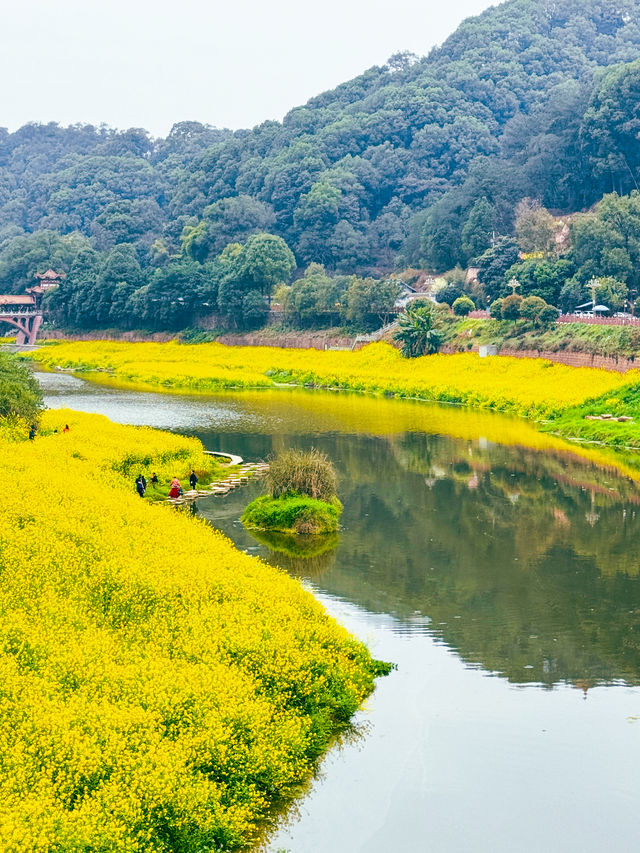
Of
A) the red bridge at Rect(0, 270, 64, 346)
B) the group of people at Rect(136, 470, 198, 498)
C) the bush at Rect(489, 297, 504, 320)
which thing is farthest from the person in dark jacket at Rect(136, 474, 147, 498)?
the red bridge at Rect(0, 270, 64, 346)

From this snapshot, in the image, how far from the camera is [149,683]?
13.4 meters

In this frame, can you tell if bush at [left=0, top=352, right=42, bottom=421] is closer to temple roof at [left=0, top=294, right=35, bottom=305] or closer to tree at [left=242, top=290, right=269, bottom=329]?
tree at [left=242, top=290, right=269, bottom=329]

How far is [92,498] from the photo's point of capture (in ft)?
76.6

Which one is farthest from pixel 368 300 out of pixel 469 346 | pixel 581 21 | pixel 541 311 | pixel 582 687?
pixel 581 21

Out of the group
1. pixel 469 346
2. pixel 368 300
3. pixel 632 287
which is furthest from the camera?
pixel 368 300

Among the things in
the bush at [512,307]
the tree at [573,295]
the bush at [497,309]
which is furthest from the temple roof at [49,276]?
the tree at [573,295]

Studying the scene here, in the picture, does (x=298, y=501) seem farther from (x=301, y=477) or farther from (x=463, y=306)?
(x=463, y=306)

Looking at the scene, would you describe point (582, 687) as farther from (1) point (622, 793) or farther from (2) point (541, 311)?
(2) point (541, 311)

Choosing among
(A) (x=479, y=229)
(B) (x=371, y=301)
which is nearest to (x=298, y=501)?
(B) (x=371, y=301)

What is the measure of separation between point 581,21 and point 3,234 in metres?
101

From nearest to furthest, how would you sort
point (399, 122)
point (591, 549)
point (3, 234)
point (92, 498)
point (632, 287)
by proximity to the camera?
point (92, 498) < point (591, 549) < point (632, 287) < point (399, 122) < point (3, 234)

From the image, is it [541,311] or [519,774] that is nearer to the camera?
[519,774]

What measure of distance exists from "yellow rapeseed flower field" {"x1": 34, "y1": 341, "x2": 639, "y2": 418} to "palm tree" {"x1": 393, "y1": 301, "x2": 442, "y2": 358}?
120 cm

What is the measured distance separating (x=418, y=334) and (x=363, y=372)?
465 centimetres
